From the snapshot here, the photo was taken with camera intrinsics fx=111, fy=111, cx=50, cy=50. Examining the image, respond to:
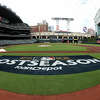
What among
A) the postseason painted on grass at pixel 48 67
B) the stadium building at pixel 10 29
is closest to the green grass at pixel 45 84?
the postseason painted on grass at pixel 48 67

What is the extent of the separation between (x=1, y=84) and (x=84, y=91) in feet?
13.4

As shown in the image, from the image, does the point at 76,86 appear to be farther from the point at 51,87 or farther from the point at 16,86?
the point at 16,86

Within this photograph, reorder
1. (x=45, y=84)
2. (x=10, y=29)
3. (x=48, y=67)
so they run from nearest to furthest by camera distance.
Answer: (x=45, y=84) → (x=48, y=67) → (x=10, y=29)

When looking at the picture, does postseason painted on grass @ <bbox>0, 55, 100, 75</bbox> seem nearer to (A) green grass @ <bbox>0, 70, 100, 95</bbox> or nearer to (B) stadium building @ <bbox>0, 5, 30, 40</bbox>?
(A) green grass @ <bbox>0, 70, 100, 95</bbox>

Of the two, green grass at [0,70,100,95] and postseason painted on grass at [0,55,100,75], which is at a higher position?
postseason painted on grass at [0,55,100,75]

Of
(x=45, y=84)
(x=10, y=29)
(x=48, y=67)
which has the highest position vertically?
(x=10, y=29)

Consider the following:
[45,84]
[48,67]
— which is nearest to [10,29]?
[48,67]

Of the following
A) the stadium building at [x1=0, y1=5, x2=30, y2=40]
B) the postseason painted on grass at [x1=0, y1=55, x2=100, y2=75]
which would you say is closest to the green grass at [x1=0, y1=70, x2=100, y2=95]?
the postseason painted on grass at [x1=0, y1=55, x2=100, y2=75]

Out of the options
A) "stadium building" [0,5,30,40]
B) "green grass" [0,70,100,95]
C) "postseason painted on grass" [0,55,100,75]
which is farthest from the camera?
"stadium building" [0,5,30,40]

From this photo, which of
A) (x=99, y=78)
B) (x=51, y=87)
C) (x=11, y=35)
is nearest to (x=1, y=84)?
(x=51, y=87)

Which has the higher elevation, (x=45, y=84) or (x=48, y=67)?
(x=48, y=67)

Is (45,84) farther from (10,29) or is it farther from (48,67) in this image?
(10,29)

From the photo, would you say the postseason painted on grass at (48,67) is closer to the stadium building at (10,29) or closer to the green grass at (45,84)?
the green grass at (45,84)

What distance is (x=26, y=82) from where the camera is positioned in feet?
19.3
